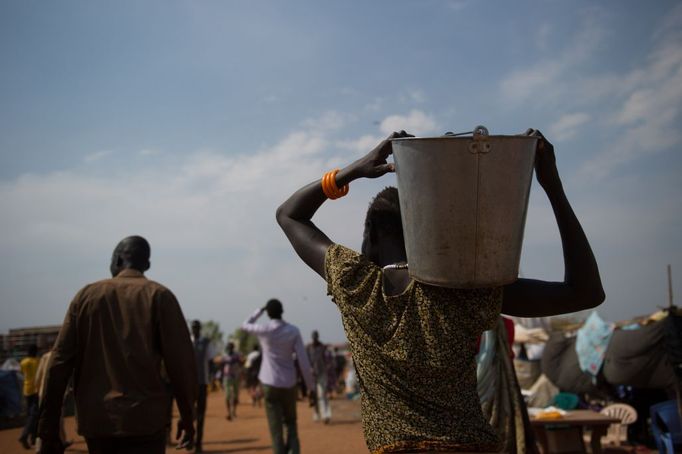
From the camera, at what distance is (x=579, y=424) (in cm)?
658

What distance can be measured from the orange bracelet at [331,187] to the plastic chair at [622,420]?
943cm

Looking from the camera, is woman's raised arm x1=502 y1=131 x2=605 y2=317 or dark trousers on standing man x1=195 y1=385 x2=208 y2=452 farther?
dark trousers on standing man x1=195 y1=385 x2=208 y2=452

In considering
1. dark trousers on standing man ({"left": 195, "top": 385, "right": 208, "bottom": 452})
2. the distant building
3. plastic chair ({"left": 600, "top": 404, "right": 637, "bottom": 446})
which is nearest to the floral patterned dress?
dark trousers on standing man ({"left": 195, "top": 385, "right": 208, "bottom": 452})

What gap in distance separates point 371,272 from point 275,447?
17.7 feet

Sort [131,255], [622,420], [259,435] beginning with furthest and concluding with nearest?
[259,435] → [622,420] → [131,255]

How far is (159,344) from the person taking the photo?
380cm

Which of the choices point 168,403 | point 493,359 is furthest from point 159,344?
point 493,359

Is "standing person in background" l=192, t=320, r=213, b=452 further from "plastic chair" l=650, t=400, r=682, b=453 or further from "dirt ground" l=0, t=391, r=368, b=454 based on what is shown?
"plastic chair" l=650, t=400, r=682, b=453

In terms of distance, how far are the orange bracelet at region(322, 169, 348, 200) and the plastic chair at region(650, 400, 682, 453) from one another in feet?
21.5

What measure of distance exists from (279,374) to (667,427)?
4.67m

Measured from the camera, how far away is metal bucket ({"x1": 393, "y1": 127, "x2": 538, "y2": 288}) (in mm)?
1655

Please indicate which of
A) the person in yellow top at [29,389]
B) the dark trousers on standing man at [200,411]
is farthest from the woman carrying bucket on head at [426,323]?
the person in yellow top at [29,389]

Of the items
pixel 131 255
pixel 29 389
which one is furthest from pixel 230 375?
pixel 131 255

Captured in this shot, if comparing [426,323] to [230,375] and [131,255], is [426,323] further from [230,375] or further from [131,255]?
[230,375]
